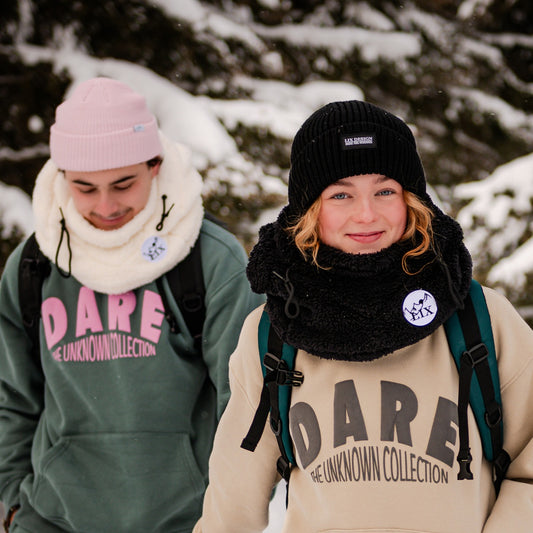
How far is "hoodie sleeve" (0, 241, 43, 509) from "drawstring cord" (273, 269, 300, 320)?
131 centimetres

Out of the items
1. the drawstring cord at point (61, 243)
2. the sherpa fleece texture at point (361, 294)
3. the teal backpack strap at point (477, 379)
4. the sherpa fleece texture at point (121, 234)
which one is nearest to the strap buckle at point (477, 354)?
the teal backpack strap at point (477, 379)

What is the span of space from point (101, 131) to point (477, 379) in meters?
1.64

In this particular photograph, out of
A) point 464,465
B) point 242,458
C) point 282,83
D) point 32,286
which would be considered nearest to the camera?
point 464,465

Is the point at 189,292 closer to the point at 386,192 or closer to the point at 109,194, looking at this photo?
the point at 109,194

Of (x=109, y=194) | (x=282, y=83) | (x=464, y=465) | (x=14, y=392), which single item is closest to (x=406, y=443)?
(x=464, y=465)

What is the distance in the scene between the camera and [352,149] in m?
1.82

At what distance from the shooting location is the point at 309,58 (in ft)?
20.4

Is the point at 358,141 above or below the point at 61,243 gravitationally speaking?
above

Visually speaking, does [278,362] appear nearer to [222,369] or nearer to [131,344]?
[222,369]

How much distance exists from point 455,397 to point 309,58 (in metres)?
5.13

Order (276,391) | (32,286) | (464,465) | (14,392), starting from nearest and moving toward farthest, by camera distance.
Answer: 1. (464,465)
2. (276,391)
3. (32,286)
4. (14,392)

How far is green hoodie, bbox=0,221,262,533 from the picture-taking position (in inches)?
94.9

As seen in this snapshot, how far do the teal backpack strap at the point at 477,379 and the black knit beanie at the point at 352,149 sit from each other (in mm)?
421

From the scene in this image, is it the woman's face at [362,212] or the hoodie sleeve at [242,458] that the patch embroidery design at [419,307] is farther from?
the hoodie sleeve at [242,458]
